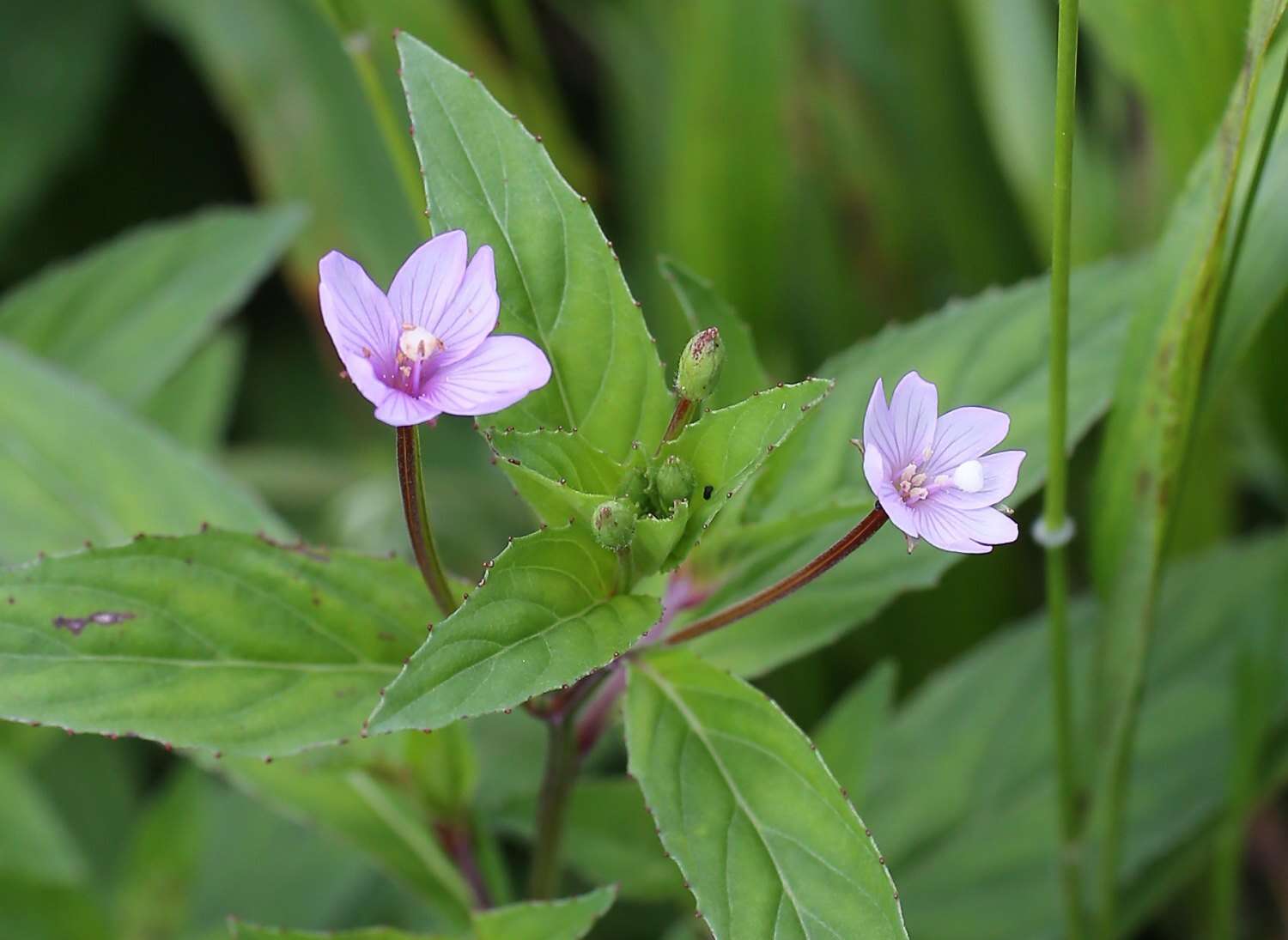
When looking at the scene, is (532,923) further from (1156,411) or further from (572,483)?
(1156,411)

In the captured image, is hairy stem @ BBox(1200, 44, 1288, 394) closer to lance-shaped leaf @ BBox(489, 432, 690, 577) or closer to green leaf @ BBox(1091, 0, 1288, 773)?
green leaf @ BBox(1091, 0, 1288, 773)

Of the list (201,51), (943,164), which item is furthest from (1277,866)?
(201,51)

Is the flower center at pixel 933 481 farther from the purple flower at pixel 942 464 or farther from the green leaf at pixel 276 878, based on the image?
the green leaf at pixel 276 878

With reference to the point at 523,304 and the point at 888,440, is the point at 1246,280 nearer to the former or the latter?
the point at 888,440

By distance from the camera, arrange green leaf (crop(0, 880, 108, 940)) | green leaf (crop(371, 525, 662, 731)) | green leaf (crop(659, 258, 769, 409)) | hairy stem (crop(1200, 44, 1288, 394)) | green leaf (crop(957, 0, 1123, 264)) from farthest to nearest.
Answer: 1. green leaf (crop(957, 0, 1123, 264))
2. green leaf (crop(0, 880, 108, 940))
3. green leaf (crop(659, 258, 769, 409))
4. hairy stem (crop(1200, 44, 1288, 394))
5. green leaf (crop(371, 525, 662, 731))

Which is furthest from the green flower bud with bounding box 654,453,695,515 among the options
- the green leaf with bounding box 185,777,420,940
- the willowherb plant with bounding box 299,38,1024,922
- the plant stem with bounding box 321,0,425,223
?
the green leaf with bounding box 185,777,420,940

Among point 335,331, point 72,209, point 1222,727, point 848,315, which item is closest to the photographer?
point 335,331

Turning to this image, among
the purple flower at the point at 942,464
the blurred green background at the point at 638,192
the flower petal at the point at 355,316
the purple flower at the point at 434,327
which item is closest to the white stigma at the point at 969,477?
the purple flower at the point at 942,464

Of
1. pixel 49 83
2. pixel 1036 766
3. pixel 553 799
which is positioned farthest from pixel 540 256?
pixel 49 83
